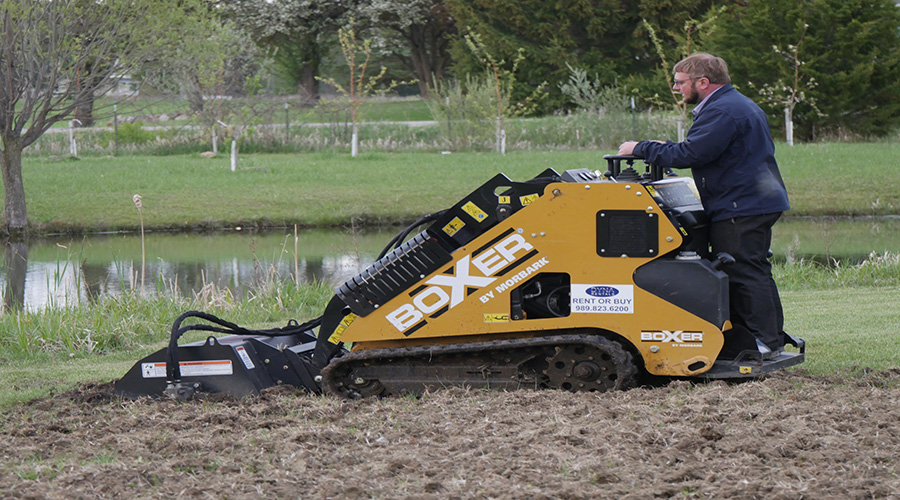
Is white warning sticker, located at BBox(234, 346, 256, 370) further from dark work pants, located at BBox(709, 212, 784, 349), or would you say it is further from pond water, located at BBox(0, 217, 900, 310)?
pond water, located at BBox(0, 217, 900, 310)

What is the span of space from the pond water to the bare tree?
6.79 ft

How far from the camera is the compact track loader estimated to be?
17.6ft

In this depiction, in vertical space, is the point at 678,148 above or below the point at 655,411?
above

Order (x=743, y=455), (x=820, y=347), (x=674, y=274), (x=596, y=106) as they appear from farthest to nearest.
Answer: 1. (x=596, y=106)
2. (x=820, y=347)
3. (x=674, y=274)
4. (x=743, y=455)

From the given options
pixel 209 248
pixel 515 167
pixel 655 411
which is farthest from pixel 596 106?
pixel 655 411

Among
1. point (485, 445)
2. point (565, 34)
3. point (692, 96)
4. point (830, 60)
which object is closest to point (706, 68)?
point (692, 96)

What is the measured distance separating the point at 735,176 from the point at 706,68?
0.62 m

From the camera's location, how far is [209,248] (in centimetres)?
→ 1742

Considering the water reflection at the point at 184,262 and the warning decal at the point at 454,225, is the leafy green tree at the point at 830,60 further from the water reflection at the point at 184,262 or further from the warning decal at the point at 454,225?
the warning decal at the point at 454,225

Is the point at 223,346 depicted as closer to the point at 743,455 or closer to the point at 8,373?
the point at 8,373

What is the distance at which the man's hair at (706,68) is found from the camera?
5605mm

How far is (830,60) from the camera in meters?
28.6

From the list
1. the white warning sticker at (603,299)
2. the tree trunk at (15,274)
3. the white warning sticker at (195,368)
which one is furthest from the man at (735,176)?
the tree trunk at (15,274)

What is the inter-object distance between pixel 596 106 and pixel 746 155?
27.1 metres
